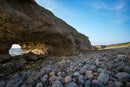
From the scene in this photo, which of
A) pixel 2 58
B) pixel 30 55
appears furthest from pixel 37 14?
pixel 2 58

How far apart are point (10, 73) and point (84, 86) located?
2895mm

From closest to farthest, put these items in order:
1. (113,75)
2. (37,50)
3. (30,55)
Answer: (113,75), (30,55), (37,50)

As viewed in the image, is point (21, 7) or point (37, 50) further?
point (37, 50)

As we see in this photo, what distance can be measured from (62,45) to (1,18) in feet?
11.9

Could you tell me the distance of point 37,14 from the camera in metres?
3.44

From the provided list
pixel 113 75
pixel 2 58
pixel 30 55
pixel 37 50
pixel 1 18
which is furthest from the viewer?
pixel 37 50

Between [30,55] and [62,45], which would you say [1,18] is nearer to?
[30,55]

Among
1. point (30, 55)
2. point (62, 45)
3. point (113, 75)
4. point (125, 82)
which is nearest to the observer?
point (125, 82)

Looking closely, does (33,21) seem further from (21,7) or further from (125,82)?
(125,82)

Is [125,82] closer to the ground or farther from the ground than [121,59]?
closer to the ground

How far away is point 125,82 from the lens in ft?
4.34

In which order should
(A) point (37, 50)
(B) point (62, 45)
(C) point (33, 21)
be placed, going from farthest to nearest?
1. (A) point (37, 50)
2. (B) point (62, 45)
3. (C) point (33, 21)

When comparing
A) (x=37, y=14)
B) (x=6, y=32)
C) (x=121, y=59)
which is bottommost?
(x=121, y=59)

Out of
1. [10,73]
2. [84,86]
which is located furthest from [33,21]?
[84,86]
